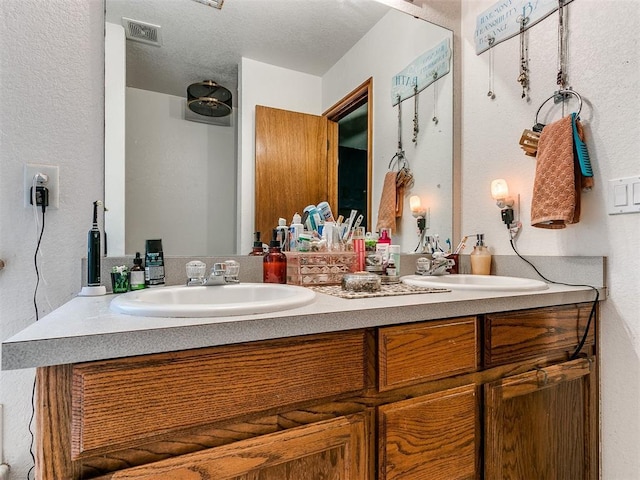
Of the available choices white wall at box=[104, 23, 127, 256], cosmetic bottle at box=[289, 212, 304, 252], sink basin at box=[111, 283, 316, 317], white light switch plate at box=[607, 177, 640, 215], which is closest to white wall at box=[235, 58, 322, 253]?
cosmetic bottle at box=[289, 212, 304, 252]

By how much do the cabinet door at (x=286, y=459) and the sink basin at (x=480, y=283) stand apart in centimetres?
48

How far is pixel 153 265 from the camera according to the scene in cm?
96

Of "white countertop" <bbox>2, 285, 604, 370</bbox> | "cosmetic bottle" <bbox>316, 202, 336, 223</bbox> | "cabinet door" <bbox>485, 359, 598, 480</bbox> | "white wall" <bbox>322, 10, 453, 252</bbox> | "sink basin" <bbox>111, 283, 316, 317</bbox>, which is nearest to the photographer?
"white countertop" <bbox>2, 285, 604, 370</bbox>

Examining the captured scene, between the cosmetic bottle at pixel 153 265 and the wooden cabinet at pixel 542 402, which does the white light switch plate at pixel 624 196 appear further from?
the cosmetic bottle at pixel 153 265

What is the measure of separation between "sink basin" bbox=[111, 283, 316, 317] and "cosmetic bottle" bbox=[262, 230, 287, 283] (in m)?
0.14

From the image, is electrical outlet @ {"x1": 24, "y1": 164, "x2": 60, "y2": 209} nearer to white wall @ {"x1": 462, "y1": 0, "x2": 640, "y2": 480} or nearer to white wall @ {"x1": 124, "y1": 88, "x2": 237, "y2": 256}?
white wall @ {"x1": 124, "y1": 88, "x2": 237, "y2": 256}

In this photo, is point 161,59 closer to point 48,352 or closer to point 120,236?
point 120,236

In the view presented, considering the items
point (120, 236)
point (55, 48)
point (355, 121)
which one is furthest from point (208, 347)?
point (355, 121)

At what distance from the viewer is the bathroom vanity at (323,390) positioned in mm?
481

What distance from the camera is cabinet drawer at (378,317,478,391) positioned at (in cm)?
71

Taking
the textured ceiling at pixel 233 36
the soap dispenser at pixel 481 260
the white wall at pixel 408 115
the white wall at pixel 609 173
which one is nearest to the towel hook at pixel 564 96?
the white wall at pixel 609 173

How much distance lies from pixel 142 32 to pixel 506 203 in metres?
1.40

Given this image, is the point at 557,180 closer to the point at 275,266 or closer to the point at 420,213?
the point at 420,213

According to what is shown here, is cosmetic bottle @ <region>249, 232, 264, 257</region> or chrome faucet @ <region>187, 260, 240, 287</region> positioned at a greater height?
cosmetic bottle @ <region>249, 232, 264, 257</region>
